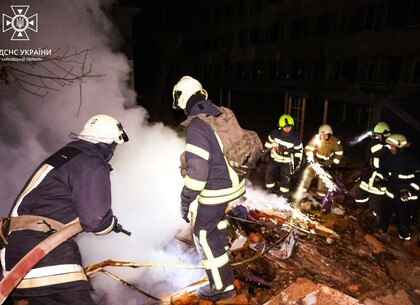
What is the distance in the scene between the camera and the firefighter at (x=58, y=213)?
2482 millimetres

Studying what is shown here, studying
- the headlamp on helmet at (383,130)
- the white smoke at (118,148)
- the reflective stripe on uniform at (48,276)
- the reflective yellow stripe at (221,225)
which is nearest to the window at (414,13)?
the headlamp on helmet at (383,130)

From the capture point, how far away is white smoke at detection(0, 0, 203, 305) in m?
4.88

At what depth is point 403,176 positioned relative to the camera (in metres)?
5.31

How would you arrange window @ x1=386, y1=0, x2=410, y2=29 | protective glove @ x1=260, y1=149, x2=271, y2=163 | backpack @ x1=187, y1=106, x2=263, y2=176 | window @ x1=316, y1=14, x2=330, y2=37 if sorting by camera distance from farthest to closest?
1. window @ x1=316, y1=14, x2=330, y2=37
2. window @ x1=386, y1=0, x2=410, y2=29
3. protective glove @ x1=260, y1=149, x2=271, y2=163
4. backpack @ x1=187, y1=106, x2=263, y2=176

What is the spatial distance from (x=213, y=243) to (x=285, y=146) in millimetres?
4228

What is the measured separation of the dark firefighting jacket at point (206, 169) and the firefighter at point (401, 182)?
364 cm

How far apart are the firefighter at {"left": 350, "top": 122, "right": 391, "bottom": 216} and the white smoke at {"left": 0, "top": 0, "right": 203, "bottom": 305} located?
4042mm

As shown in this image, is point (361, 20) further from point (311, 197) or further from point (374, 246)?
point (374, 246)

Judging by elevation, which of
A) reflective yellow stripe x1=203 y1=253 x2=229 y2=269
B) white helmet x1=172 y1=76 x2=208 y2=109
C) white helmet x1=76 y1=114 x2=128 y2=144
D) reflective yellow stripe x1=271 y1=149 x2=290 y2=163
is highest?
white helmet x1=172 y1=76 x2=208 y2=109

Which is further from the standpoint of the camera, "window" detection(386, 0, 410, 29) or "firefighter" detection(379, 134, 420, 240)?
"window" detection(386, 0, 410, 29)

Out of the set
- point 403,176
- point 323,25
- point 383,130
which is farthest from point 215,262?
point 323,25

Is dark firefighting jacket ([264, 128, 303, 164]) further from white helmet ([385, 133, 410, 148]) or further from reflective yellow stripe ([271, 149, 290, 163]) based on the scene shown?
white helmet ([385, 133, 410, 148])

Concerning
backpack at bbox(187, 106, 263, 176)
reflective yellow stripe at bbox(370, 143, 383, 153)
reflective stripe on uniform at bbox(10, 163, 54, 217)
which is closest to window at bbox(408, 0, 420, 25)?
reflective yellow stripe at bbox(370, 143, 383, 153)

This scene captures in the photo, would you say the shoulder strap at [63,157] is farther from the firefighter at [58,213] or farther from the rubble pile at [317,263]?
the rubble pile at [317,263]
